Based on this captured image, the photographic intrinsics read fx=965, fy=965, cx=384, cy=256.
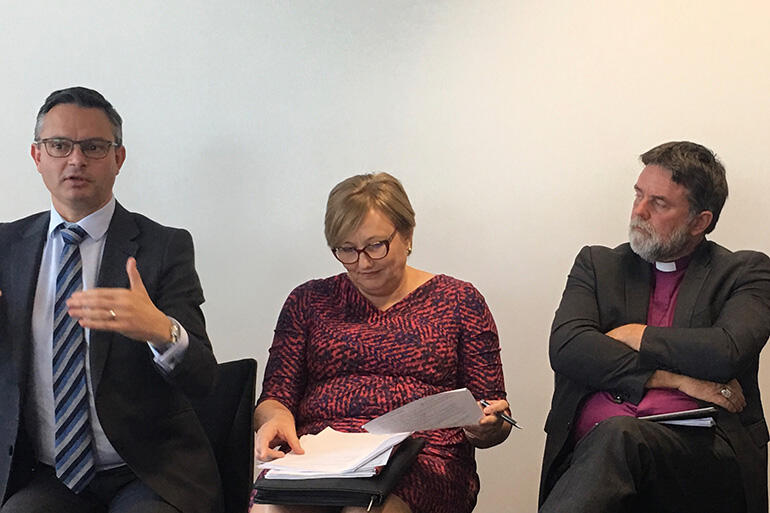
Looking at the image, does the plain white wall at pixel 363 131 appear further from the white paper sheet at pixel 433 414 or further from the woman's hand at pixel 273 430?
the white paper sheet at pixel 433 414

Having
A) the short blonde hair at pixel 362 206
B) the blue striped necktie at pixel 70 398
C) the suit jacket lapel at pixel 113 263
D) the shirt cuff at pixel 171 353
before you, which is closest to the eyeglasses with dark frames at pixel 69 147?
the suit jacket lapel at pixel 113 263

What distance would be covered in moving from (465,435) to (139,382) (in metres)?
0.94

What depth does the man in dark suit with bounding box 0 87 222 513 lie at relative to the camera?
8.04 feet

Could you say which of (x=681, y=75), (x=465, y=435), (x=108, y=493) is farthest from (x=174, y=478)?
(x=681, y=75)

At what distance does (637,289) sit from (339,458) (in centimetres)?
116

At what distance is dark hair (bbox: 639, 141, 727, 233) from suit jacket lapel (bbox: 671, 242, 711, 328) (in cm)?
9

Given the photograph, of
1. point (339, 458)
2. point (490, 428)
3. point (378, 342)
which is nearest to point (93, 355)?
point (339, 458)

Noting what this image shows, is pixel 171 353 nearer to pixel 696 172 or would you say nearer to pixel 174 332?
pixel 174 332

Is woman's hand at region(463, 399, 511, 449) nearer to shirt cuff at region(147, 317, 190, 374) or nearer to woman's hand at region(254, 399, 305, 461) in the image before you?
woman's hand at region(254, 399, 305, 461)

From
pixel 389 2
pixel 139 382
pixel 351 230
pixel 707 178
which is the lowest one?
pixel 139 382

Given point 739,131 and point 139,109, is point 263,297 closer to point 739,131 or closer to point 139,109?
point 139,109

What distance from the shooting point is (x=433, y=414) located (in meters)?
2.34

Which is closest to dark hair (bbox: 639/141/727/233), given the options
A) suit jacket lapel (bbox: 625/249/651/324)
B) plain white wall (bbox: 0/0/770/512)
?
suit jacket lapel (bbox: 625/249/651/324)

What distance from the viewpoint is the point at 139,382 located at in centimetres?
253
